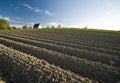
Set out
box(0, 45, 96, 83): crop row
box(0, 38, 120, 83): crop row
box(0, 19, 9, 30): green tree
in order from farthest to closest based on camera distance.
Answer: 1. box(0, 19, 9, 30): green tree
2. box(0, 38, 120, 83): crop row
3. box(0, 45, 96, 83): crop row

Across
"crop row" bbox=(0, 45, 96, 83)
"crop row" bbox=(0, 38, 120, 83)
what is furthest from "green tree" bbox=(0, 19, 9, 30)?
"crop row" bbox=(0, 45, 96, 83)

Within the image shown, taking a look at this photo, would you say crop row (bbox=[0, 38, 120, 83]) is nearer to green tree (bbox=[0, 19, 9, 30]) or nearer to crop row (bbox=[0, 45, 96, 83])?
crop row (bbox=[0, 45, 96, 83])

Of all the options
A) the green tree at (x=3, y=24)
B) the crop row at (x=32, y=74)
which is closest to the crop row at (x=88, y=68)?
the crop row at (x=32, y=74)

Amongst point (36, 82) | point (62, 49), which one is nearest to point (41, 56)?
point (62, 49)

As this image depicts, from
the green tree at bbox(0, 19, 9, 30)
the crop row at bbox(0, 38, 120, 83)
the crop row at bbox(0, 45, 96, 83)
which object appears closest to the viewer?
the crop row at bbox(0, 45, 96, 83)

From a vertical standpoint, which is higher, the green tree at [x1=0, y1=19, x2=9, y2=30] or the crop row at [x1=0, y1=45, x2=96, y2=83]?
the green tree at [x1=0, y1=19, x2=9, y2=30]

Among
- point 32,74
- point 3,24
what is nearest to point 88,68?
point 32,74

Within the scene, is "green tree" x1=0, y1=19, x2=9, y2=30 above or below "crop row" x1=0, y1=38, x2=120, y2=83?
above

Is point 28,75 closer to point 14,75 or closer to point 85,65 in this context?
point 14,75

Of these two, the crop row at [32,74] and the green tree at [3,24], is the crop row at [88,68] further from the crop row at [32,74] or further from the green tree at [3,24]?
the green tree at [3,24]

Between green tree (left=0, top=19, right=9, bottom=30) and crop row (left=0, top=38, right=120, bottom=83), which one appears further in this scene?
green tree (left=0, top=19, right=9, bottom=30)

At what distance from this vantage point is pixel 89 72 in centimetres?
823

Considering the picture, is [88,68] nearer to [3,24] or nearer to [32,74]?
[32,74]

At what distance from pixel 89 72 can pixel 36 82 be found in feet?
12.0
